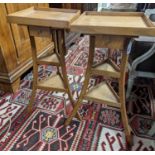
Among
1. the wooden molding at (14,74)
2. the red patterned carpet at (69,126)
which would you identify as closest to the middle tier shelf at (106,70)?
the red patterned carpet at (69,126)

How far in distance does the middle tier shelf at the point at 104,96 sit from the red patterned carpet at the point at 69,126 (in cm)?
30

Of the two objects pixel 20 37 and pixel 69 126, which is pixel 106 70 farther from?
pixel 20 37

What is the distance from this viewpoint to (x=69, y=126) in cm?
136

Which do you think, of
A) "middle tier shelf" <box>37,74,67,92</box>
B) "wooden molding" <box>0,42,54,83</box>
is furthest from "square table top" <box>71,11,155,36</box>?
"wooden molding" <box>0,42,54,83</box>

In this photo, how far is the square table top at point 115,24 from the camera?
0.79 metres

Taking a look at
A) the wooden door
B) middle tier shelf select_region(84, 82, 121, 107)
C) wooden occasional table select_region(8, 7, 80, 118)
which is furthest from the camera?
the wooden door

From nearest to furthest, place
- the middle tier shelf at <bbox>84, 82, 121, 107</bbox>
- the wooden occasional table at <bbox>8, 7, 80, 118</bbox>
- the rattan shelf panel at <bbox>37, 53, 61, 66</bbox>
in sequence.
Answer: the wooden occasional table at <bbox>8, 7, 80, 118</bbox> → the middle tier shelf at <bbox>84, 82, 121, 107</bbox> → the rattan shelf panel at <bbox>37, 53, 61, 66</bbox>

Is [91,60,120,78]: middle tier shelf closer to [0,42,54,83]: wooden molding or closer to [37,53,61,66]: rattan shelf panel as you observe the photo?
[37,53,61,66]: rattan shelf panel

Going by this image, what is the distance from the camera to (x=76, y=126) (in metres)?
1.36

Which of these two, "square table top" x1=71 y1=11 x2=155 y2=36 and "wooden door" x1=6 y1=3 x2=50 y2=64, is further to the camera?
"wooden door" x1=6 y1=3 x2=50 y2=64

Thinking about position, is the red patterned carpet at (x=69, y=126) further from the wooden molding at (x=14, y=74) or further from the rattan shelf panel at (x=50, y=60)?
the rattan shelf panel at (x=50, y=60)

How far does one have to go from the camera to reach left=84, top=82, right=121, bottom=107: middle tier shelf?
1145mm

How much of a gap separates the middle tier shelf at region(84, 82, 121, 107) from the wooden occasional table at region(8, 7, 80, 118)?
8.7 inches
